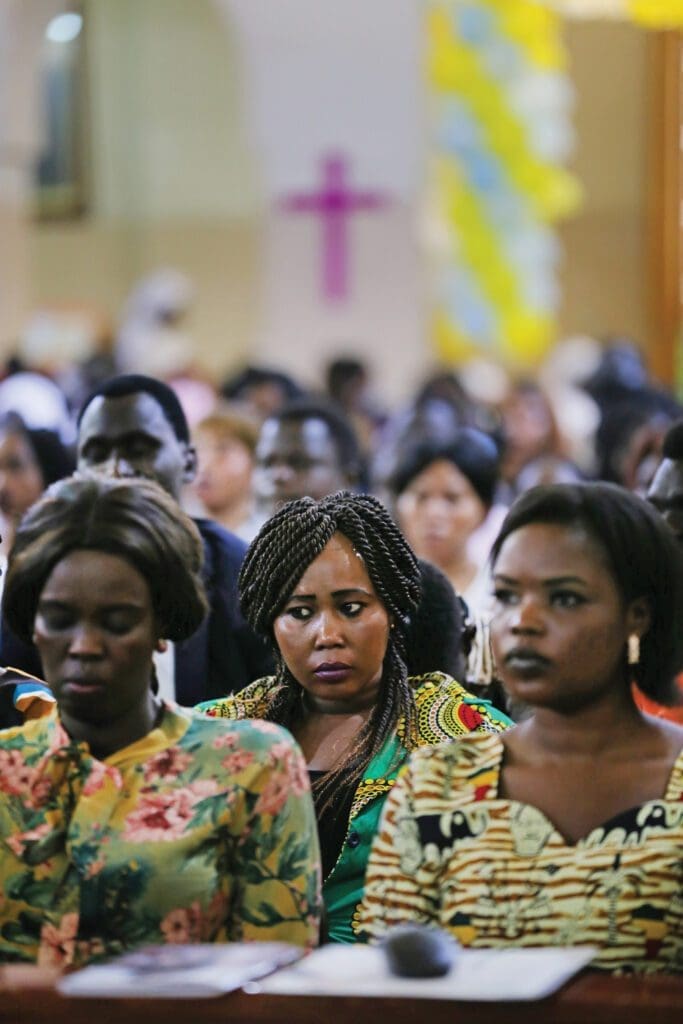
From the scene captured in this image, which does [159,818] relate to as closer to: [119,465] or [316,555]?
[316,555]

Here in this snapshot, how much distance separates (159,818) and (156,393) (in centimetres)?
270

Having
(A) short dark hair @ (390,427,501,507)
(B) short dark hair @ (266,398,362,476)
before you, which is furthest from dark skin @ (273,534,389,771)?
(B) short dark hair @ (266,398,362,476)

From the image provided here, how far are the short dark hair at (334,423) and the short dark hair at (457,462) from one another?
0.19 m

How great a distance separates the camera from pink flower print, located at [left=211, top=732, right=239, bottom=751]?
3439 mm

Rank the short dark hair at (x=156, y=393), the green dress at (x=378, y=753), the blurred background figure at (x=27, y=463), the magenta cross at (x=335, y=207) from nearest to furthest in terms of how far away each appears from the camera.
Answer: the green dress at (x=378, y=753), the short dark hair at (x=156, y=393), the blurred background figure at (x=27, y=463), the magenta cross at (x=335, y=207)

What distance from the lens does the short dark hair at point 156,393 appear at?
5945 mm

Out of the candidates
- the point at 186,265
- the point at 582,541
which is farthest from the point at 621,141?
the point at 582,541

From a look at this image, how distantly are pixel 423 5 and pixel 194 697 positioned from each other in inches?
531

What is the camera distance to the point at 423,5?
18.0 meters

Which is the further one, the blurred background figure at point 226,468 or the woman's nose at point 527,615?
the blurred background figure at point 226,468

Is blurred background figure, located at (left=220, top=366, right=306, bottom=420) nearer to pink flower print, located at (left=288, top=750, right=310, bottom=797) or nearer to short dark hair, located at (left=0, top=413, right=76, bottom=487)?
short dark hair, located at (left=0, top=413, right=76, bottom=487)

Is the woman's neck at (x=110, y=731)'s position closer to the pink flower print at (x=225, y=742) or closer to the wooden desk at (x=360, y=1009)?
the pink flower print at (x=225, y=742)

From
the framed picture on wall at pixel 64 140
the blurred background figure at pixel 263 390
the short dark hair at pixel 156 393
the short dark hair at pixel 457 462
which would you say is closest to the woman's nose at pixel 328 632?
the short dark hair at pixel 156 393

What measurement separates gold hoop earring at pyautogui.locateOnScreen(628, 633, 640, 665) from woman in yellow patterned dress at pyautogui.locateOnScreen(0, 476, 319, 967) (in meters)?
0.56
